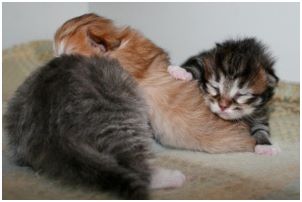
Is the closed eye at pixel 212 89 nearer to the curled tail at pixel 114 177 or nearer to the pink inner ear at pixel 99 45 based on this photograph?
the pink inner ear at pixel 99 45

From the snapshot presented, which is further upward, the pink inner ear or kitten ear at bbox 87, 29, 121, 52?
kitten ear at bbox 87, 29, 121, 52

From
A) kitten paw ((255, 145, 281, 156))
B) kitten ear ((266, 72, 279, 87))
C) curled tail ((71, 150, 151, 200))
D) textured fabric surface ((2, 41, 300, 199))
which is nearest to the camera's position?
curled tail ((71, 150, 151, 200))

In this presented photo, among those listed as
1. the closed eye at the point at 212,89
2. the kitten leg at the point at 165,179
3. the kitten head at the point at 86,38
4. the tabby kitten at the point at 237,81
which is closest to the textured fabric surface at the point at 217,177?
the kitten leg at the point at 165,179

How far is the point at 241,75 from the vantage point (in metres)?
1.81

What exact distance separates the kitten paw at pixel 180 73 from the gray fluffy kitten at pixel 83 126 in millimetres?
275

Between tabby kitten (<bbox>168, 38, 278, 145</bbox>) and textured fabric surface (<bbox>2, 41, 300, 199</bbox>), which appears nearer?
textured fabric surface (<bbox>2, 41, 300, 199</bbox>)

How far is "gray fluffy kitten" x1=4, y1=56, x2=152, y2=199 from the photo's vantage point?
1325mm

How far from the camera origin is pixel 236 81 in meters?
1.81

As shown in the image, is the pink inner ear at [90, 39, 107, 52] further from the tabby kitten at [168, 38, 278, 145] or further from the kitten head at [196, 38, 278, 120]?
the kitten head at [196, 38, 278, 120]

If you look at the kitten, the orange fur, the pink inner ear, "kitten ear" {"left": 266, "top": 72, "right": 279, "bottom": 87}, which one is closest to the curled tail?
the kitten

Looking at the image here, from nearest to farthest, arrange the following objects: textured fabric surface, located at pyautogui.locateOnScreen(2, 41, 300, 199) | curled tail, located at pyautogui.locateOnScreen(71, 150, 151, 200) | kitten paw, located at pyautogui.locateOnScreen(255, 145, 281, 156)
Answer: curled tail, located at pyautogui.locateOnScreen(71, 150, 151, 200), textured fabric surface, located at pyautogui.locateOnScreen(2, 41, 300, 199), kitten paw, located at pyautogui.locateOnScreen(255, 145, 281, 156)

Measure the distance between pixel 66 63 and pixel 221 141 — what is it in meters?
0.68

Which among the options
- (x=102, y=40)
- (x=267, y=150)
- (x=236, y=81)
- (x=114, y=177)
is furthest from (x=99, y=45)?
(x=267, y=150)

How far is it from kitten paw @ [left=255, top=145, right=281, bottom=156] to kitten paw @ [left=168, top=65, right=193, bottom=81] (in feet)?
1.32
